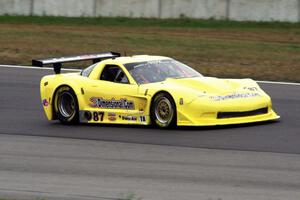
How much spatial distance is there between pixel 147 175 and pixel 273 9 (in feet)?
61.8

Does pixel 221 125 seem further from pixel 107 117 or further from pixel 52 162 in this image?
pixel 52 162

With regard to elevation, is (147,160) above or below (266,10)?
below

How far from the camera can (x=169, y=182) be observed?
33.2ft

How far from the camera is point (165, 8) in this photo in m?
30.0

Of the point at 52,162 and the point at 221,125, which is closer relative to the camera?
the point at 52,162

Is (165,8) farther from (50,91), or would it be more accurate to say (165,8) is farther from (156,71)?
(156,71)

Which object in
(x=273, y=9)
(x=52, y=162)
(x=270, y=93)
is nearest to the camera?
(x=52, y=162)

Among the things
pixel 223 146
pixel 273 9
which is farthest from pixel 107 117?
pixel 273 9

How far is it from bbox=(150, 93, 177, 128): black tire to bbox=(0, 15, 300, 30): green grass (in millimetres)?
15403

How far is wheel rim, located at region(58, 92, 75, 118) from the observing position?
15.2m

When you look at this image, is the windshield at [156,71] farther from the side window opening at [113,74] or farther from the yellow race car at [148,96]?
the side window opening at [113,74]

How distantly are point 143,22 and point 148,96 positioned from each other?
1625 cm

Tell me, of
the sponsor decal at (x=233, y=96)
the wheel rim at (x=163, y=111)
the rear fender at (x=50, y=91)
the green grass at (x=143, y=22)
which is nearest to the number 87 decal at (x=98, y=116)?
the rear fender at (x=50, y=91)

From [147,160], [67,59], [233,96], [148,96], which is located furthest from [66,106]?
[147,160]
